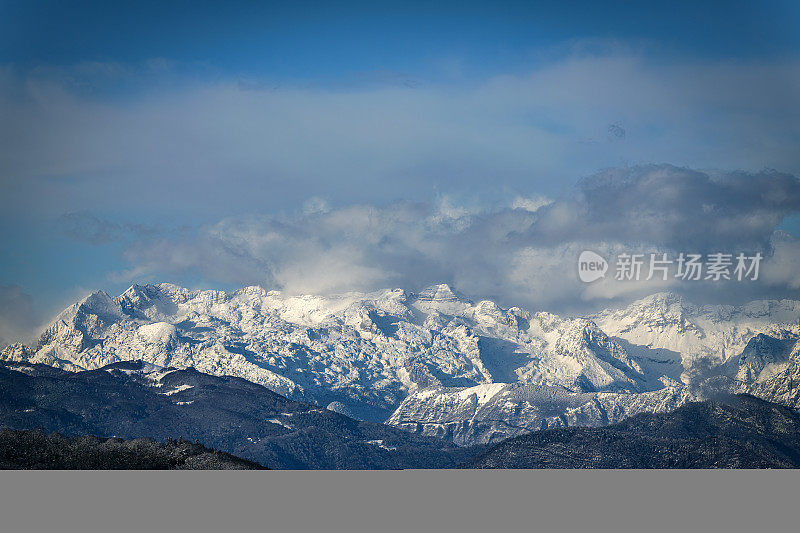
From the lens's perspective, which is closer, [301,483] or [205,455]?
[301,483]

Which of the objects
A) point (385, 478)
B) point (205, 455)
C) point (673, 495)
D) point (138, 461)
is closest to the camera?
point (673, 495)

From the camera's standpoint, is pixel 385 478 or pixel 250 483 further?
pixel 385 478

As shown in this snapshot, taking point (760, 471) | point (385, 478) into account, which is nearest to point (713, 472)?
point (760, 471)

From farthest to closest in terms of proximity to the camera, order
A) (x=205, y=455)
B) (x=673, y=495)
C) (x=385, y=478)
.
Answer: (x=205, y=455)
(x=385, y=478)
(x=673, y=495)

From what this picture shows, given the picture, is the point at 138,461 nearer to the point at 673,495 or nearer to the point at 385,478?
the point at 385,478

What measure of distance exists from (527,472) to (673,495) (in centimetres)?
2970

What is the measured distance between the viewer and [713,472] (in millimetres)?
131125

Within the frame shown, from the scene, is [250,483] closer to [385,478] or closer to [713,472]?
[385,478]

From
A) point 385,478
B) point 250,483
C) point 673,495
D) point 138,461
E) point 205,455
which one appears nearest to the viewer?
point 673,495

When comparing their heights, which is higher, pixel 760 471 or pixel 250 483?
pixel 760 471

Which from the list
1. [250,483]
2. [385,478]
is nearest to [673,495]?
[385,478]

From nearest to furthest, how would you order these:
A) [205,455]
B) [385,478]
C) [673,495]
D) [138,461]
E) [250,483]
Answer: [673,495] → [250,483] → [385,478] → [138,461] → [205,455]

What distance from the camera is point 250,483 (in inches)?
4395

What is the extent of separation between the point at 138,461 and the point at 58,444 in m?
14.5
